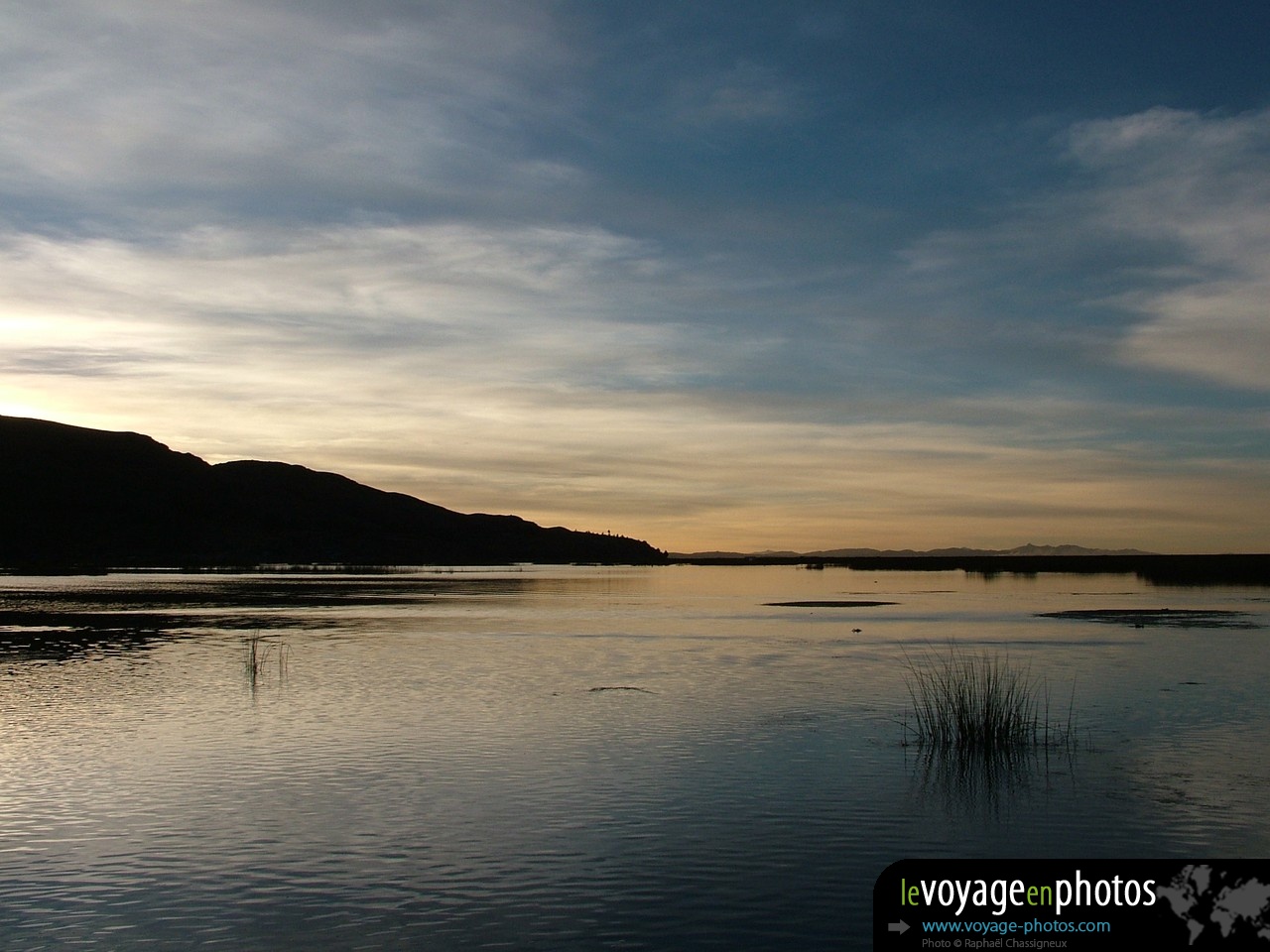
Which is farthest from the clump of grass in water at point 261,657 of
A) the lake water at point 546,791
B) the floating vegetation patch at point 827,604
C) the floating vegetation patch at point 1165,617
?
the floating vegetation patch at point 1165,617

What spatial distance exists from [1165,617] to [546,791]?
70276 millimetres

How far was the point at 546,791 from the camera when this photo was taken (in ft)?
84.5

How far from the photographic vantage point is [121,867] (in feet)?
64.5

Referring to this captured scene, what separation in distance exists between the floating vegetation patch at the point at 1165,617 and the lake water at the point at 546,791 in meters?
20.6

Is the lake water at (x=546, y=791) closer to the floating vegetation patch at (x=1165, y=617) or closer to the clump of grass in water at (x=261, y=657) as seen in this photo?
the clump of grass in water at (x=261, y=657)

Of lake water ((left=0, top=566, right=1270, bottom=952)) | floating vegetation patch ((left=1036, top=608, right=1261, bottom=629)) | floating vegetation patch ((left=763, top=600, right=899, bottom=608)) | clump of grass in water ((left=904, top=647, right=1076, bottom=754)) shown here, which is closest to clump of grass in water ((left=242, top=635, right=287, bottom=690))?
lake water ((left=0, top=566, right=1270, bottom=952))

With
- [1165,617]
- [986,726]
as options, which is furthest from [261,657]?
[1165,617]

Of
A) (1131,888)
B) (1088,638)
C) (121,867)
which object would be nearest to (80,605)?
(1088,638)

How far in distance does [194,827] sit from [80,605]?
84.9 meters

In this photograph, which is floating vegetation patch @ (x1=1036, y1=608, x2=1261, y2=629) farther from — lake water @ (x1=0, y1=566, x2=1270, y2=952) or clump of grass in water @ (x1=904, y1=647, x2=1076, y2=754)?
clump of grass in water @ (x1=904, y1=647, x2=1076, y2=754)

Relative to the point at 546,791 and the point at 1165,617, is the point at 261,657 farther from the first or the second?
the point at 1165,617

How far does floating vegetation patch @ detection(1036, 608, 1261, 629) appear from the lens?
75.2 meters

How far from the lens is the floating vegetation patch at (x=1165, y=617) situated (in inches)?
2963

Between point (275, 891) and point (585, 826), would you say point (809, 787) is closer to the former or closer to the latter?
point (585, 826)
